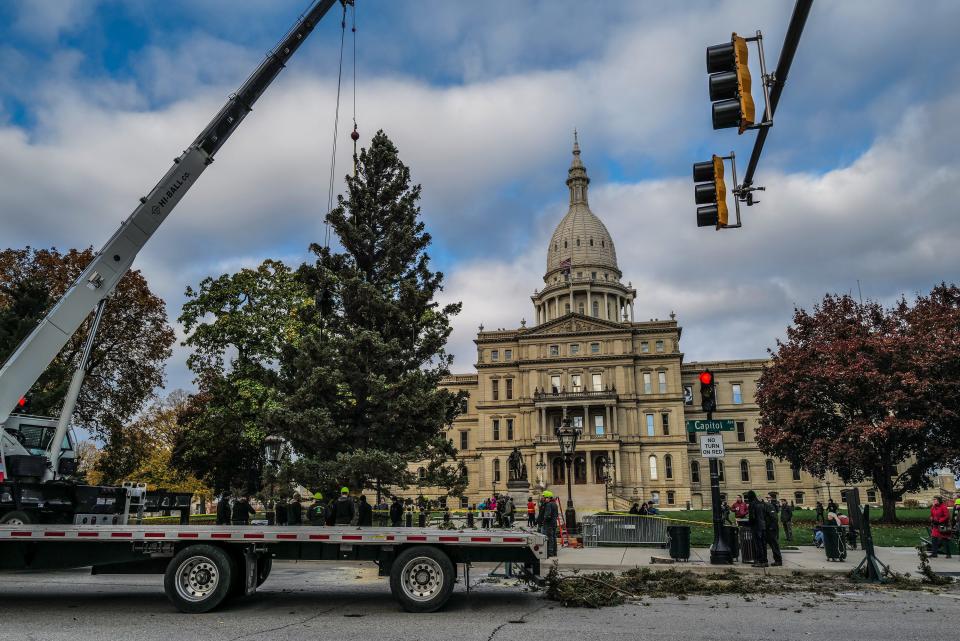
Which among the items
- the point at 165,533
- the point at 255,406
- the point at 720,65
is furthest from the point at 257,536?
Answer: the point at 255,406

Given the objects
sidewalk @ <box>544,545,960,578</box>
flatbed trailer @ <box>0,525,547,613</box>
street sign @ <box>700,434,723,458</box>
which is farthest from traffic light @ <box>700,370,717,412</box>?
flatbed trailer @ <box>0,525,547,613</box>

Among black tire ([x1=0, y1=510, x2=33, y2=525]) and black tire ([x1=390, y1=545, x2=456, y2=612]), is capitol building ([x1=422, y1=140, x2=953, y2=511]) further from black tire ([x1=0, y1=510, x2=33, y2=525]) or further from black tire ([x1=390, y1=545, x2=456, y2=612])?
black tire ([x1=390, y1=545, x2=456, y2=612])

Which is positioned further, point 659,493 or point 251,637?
point 659,493

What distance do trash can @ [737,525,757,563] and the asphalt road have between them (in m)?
4.26

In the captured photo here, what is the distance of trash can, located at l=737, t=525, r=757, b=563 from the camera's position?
16.6 meters

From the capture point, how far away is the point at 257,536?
10445mm

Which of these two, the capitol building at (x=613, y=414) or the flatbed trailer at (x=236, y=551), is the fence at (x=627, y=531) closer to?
the flatbed trailer at (x=236, y=551)

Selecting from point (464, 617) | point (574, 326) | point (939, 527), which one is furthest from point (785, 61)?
point (574, 326)

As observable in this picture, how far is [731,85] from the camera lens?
718 cm

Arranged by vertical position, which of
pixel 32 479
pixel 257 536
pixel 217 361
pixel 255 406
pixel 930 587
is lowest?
pixel 930 587

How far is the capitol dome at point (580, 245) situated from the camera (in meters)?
109

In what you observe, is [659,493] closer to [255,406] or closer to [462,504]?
[462,504]

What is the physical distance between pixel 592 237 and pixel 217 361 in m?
82.4

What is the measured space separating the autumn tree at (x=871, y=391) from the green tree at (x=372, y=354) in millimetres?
22822
